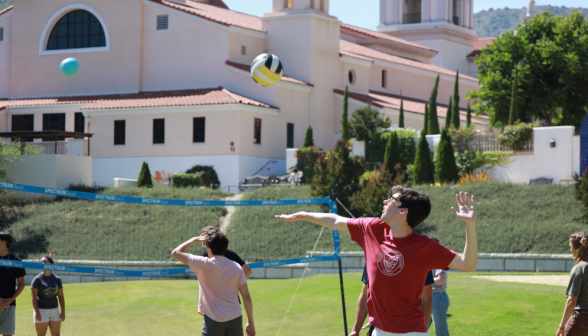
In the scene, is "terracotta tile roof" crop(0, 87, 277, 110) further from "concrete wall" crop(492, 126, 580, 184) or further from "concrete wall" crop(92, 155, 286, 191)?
"concrete wall" crop(492, 126, 580, 184)

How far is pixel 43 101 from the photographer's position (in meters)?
44.0

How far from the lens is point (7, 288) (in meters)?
9.17

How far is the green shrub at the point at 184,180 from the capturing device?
116 ft

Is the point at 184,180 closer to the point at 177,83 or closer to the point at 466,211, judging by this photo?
the point at 177,83

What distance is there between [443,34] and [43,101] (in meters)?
41.2

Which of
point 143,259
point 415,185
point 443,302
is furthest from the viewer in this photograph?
point 415,185

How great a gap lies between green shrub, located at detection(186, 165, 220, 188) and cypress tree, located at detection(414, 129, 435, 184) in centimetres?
1172

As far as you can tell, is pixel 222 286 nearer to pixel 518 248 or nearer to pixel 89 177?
pixel 518 248

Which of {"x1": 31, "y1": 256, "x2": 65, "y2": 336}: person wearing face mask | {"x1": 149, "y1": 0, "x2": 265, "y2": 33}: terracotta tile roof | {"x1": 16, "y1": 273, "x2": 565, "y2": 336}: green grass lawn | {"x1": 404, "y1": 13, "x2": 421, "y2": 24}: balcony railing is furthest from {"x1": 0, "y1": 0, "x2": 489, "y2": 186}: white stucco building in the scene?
{"x1": 31, "y1": 256, "x2": 65, "y2": 336}: person wearing face mask

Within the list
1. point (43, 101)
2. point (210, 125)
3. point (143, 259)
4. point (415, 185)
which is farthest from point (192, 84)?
point (143, 259)

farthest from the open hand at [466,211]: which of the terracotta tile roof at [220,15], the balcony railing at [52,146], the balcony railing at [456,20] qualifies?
the balcony railing at [456,20]

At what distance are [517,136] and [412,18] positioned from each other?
153 feet

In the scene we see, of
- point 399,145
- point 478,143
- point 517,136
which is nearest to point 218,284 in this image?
point 517,136

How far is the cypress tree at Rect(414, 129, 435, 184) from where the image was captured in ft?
101
